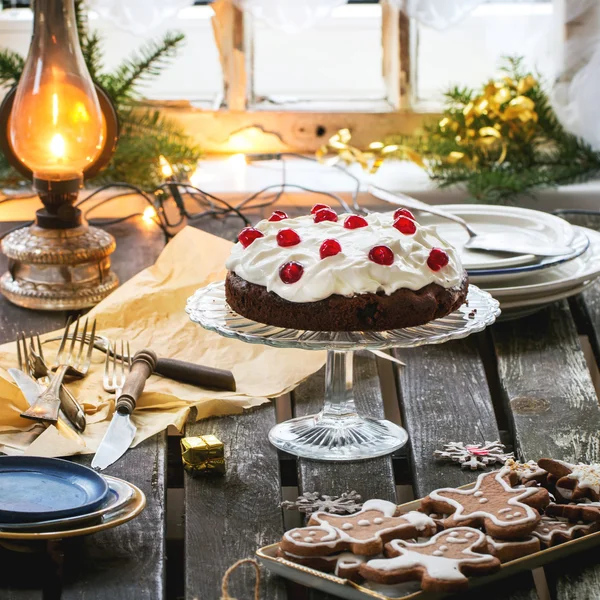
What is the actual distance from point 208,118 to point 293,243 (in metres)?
1.46

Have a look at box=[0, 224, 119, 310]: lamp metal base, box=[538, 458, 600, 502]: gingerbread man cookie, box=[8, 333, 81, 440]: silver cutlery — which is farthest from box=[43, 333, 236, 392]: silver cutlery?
box=[538, 458, 600, 502]: gingerbread man cookie

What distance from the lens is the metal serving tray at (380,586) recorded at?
788mm

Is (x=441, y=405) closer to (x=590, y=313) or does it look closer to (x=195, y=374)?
(x=195, y=374)

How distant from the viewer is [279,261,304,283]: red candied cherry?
1.06 meters

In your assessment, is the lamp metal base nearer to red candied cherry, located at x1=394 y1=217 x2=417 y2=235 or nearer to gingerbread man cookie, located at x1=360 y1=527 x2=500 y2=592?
red candied cherry, located at x1=394 y1=217 x2=417 y2=235

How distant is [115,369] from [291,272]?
33 cm

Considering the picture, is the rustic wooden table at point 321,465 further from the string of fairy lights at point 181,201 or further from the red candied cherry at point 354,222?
the string of fairy lights at point 181,201

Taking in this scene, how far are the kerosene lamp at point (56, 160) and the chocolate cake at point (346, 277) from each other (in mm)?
526

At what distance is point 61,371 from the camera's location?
121cm

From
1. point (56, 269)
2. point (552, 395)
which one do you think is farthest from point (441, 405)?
point (56, 269)

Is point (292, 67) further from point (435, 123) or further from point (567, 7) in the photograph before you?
point (567, 7)

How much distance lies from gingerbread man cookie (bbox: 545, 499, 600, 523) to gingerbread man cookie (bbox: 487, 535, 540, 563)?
65 millimetres

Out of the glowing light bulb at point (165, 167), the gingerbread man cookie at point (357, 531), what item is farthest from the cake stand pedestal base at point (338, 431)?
the glowing light bulb at point (165, 167)

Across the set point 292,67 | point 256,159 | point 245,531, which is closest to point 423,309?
point 245,531
